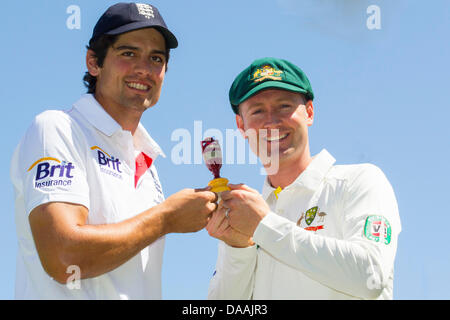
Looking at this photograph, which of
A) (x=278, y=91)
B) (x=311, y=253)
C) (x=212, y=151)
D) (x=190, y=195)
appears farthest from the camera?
(x=278, y=91)

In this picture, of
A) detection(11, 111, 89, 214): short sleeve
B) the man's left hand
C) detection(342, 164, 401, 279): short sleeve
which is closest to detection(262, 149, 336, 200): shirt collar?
detection(342, 164, 401, 279): short sleeve

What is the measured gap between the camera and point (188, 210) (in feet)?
15.9

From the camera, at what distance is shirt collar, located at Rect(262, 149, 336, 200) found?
17.9 ft

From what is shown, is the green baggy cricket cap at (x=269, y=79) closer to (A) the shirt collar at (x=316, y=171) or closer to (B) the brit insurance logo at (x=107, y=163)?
(A) the shirt collar at (x=316, y=171)

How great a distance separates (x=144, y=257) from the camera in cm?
496

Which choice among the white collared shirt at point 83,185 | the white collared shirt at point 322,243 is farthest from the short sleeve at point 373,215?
the white collared shirt at point 83,185

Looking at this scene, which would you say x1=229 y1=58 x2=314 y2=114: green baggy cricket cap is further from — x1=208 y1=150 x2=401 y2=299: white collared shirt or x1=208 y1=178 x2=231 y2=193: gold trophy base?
x1=208 y1=178 x2=231 y2=193: gold trophy base

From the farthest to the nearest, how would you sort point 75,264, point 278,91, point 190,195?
1. point 278,91
2. point 190,195
3. point 75,264

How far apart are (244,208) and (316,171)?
3.00 feet

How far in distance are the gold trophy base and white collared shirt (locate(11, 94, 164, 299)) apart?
0.60 metres

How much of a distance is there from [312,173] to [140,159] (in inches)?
69.0

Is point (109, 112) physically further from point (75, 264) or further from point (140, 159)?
point (75, 264)

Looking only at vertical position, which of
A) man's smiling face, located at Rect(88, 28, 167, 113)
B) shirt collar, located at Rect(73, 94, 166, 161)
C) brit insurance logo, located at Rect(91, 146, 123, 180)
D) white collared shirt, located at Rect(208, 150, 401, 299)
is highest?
man's smiling face, located at Rect(88, 28, 167, 113)

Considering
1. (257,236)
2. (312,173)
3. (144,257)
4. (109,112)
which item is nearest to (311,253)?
(257,236)
